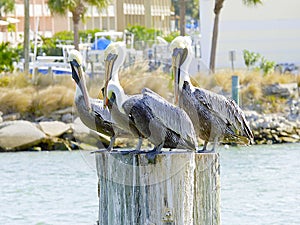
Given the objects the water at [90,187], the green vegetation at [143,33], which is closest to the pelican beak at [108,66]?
the water at [90,187]

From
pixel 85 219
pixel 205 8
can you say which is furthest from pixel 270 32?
pixel 85 219

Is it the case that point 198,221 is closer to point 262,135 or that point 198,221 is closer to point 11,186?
point 11,186

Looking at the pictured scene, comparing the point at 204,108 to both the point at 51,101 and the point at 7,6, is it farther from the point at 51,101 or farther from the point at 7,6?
the point at 7,6

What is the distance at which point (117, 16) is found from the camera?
2009 inches

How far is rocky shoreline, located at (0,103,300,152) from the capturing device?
67.9 feet

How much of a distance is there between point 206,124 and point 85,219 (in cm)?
520

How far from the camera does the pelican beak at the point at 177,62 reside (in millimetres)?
6871

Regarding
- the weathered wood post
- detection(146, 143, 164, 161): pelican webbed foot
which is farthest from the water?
the weathered wood post

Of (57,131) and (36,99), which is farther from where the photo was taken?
(36,99)

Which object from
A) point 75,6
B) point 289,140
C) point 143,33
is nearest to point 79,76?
point 289,140

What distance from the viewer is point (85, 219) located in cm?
1202

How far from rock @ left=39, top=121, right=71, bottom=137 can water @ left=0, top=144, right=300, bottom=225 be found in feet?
2.97

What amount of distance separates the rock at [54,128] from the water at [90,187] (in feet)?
2.97

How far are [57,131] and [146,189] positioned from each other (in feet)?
51.8
